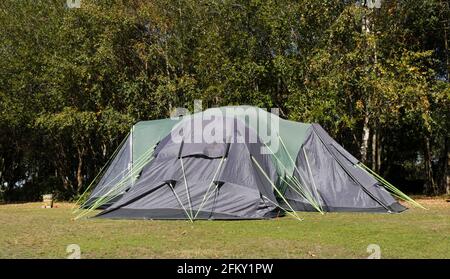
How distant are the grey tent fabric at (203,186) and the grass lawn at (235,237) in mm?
613

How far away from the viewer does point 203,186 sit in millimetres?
13953

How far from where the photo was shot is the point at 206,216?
1348 cm

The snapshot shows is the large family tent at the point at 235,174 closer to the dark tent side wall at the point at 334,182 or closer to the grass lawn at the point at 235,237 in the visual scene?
the dark tent side wall at the point at 334,182

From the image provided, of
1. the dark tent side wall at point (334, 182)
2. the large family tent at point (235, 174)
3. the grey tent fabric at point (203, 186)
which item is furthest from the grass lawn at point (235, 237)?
the dark tent side wall at point (334, 182)

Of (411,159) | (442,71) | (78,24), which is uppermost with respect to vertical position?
(78,24)

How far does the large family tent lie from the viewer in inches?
540

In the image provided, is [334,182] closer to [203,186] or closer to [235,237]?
[203,186]

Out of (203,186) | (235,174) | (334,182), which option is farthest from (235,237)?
(334,182)

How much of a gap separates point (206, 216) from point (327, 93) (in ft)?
29.7

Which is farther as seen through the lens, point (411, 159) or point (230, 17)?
point (411, 159)

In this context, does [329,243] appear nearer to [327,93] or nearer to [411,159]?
[327,93]
